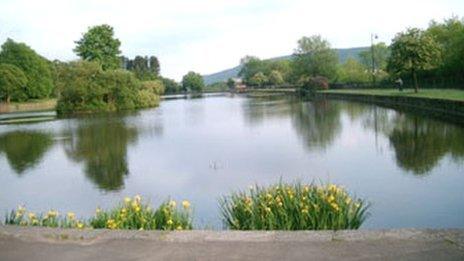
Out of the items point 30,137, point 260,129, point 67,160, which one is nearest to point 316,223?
point 67,160

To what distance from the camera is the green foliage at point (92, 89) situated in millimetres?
66625

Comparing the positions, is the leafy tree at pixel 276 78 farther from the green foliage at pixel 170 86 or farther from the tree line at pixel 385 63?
the green foliage at pixel 170 86

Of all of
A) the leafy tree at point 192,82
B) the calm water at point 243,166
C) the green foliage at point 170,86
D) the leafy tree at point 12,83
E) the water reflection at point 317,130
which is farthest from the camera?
the leafy tree at point 192,82

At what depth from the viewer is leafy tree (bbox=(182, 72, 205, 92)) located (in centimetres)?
17262

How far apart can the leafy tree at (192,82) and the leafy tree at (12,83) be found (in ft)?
281

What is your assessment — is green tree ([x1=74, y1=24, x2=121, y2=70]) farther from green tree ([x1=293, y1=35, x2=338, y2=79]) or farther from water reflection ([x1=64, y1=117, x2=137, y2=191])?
water reflection ([x1=64, y1=117, x2=137, y2=191])

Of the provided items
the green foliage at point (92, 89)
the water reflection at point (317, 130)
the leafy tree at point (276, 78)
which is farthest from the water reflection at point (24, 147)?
the leafy tree at point (276, 78)

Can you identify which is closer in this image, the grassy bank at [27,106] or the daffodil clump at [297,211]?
the daffodil clump at [297,211]

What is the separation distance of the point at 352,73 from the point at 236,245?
97.1m

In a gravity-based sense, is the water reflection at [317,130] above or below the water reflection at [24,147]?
below

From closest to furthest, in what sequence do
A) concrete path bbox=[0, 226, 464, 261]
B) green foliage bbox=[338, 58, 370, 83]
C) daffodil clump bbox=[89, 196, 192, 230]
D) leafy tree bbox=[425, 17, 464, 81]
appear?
concrete path bbox=[0, 226, 464, 261] < daffodil clump bbox=[89, 196, 192, 230] < leafy tree bbox=[425, 17, 464, 81] < green foliage bbox=[338, 58, 370, 83]

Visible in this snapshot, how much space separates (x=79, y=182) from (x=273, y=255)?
14.0 metres

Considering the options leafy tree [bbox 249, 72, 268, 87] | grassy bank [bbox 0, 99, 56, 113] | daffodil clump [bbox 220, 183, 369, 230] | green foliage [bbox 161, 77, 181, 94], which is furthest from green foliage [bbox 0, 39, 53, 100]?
daffodil clump [bbox 220, 183, 369, 230]

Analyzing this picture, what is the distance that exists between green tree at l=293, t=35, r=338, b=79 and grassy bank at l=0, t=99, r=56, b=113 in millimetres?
48517
